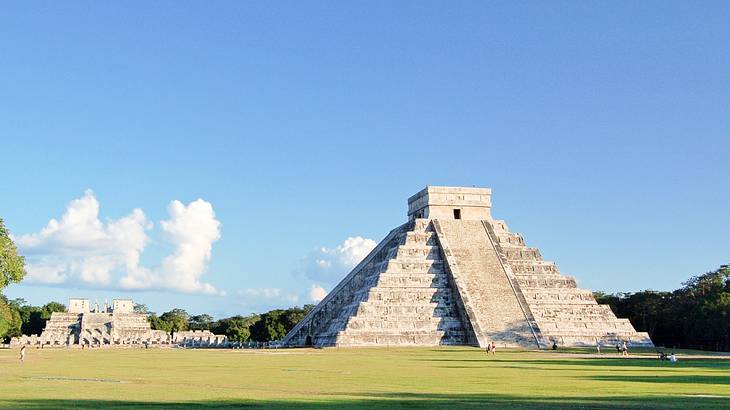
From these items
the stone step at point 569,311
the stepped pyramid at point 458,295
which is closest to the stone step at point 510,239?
the stepped pyramid at point 458,295

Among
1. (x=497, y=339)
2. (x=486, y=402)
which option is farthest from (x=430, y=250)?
(x=486, y=402)

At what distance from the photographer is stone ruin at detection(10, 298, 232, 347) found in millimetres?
80375

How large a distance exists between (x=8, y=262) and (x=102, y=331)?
47574 mm

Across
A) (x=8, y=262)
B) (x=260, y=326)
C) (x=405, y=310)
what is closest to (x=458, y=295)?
(x=405, y=310)

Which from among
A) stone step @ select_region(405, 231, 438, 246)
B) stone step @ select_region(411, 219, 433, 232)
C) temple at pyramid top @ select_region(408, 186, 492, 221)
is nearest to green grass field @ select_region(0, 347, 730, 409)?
stone step @ select_region(405, 231, 438, 246)

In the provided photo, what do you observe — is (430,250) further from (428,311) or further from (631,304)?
(631,304)

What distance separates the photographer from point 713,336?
51719 millimetres

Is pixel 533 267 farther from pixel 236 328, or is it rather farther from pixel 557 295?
pixel 236 328

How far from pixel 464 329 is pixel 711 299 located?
18709 millimetres

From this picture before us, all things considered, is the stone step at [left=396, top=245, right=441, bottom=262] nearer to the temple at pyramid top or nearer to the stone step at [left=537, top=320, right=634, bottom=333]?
the temple at pyramid top

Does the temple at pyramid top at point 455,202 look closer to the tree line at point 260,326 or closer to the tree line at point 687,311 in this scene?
the tree line at point 687,311

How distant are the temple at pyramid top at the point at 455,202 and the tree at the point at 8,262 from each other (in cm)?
2718

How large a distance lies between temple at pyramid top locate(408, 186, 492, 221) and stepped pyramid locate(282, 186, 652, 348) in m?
0.07

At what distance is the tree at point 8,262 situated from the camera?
134ft
